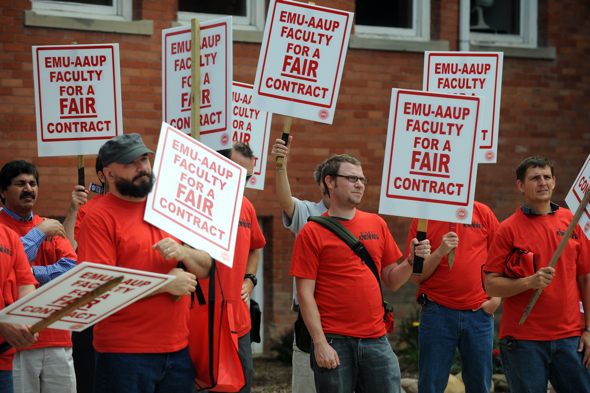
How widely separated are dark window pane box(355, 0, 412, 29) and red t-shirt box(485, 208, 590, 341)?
480 centimetres

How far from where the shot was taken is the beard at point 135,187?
3303 mm

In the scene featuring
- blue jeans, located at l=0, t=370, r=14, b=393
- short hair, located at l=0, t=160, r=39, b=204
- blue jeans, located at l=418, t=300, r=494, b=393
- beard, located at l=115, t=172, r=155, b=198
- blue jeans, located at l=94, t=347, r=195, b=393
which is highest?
beard, located at l=115, t=172, r=155, b=198

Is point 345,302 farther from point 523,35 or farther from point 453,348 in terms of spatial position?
point 523,35

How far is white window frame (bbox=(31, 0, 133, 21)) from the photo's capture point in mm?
7324

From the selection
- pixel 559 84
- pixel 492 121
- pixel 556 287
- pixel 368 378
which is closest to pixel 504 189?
pixel 559 84

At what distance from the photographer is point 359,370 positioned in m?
4.04

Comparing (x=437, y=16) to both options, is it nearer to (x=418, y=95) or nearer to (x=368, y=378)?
(x=418, y=95)

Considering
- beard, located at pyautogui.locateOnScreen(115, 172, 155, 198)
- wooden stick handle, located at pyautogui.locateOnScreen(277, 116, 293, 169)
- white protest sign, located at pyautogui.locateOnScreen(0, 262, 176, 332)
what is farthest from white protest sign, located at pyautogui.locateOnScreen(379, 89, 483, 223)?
white protest sign, located at pyautogui.locateOnScreen(0, 262, 176, 332)

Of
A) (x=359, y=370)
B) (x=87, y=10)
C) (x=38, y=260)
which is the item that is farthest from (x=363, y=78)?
(x=359, y=370)

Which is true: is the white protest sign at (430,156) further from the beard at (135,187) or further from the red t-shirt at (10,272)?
the red t-shirt at (10,272)

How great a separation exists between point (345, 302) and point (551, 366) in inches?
57.5

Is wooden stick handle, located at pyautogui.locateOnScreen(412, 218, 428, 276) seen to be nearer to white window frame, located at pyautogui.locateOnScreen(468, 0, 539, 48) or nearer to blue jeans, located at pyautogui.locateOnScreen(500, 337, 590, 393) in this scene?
blue jeans, located at pyautogui.locateOnScreen(500, 337, 590, 393)

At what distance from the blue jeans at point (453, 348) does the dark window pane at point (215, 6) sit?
4.84 m

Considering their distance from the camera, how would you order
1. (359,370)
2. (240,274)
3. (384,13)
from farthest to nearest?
1. (384,13)
2. (240,274)
3. (359,370)
